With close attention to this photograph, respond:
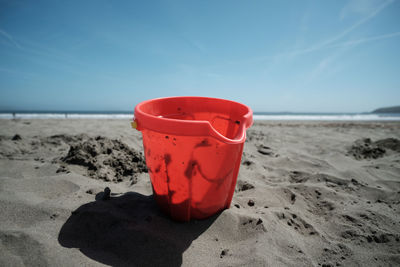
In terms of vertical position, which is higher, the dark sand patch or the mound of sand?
the dark sand patch

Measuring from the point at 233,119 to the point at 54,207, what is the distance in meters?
1.29

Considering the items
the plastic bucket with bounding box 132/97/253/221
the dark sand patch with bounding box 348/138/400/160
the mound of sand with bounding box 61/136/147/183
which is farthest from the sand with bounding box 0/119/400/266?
the dark sand patch with bounding box 348/138/400/160

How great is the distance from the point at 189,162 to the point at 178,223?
418mm

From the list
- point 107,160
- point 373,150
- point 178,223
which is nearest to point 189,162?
point 178,223

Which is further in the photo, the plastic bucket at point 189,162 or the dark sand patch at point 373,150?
the dark sand patch at point 373,150

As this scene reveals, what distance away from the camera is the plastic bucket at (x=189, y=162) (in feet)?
3.07

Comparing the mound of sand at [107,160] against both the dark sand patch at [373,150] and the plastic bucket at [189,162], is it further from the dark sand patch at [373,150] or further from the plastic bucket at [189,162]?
the dark sand patch at [373,150]

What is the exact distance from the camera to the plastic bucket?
94 centimetres

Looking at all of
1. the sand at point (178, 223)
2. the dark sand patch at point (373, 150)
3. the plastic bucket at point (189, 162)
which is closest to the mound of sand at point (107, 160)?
the sand at point (178, 223)

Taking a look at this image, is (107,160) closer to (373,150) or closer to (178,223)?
(178,223)

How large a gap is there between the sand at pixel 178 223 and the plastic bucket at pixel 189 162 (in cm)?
12

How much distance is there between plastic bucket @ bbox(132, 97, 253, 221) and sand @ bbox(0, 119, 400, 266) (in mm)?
117

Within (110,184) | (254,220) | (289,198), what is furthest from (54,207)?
(289,198)

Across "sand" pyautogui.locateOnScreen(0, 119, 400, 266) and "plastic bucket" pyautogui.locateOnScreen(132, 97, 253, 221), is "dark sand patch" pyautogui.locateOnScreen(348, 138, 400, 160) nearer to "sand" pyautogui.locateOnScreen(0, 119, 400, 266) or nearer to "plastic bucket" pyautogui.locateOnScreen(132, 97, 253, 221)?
"sand" pyautogui.locateOnScreen(0, 119, 400, 266)
